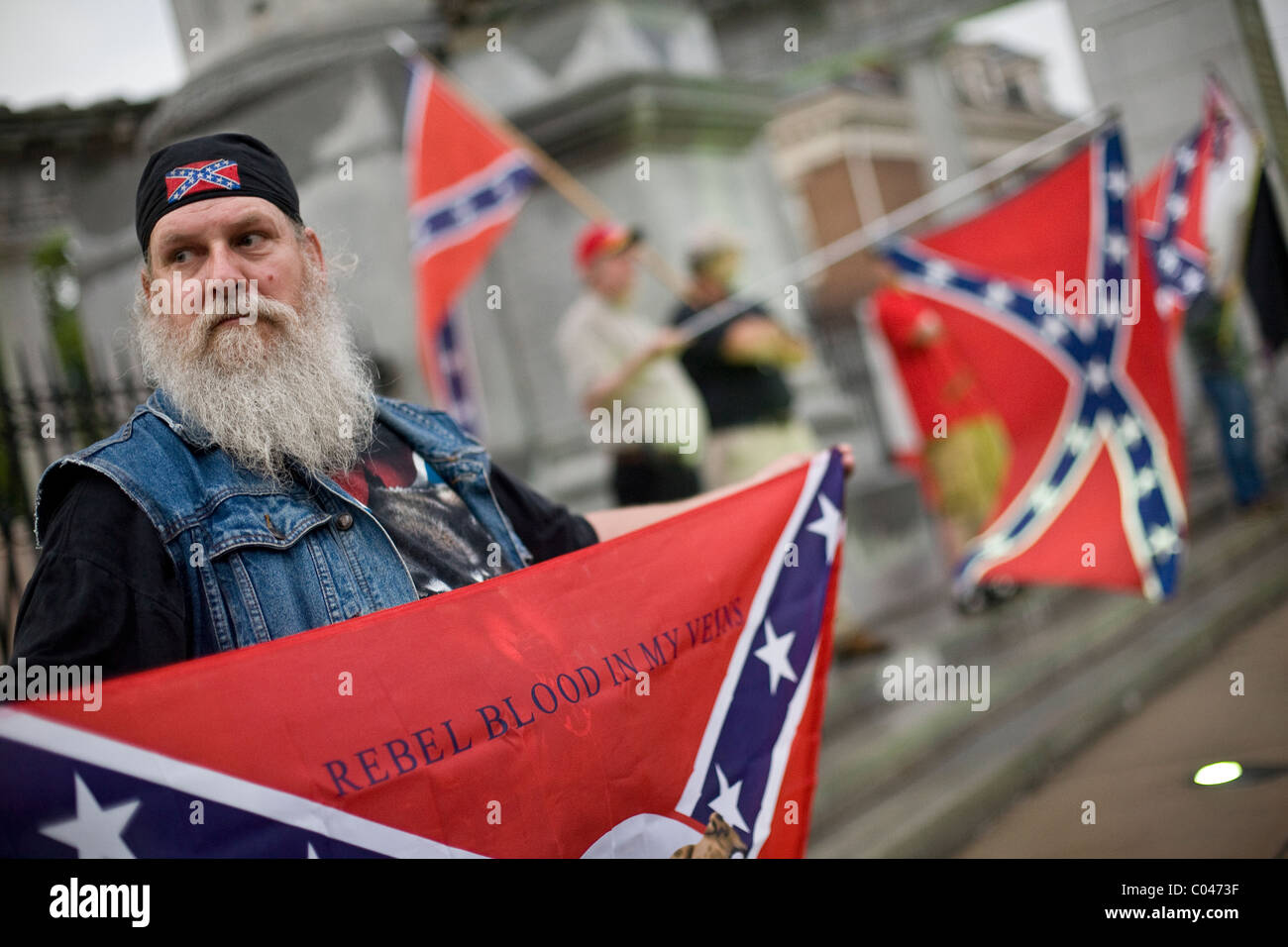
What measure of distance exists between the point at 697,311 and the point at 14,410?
3.28 metres

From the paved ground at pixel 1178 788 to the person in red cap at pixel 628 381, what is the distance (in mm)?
2248

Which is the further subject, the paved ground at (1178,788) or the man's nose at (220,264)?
the paved ground at (1178,788)

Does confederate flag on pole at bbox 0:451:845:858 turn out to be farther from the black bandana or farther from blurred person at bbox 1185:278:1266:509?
blurred person at bbox 1185:278:1266:509

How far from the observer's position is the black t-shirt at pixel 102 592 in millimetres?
1558

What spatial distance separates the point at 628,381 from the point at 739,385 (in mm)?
662

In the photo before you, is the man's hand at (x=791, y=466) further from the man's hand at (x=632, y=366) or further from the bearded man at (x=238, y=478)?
the man's hand at (x=632, y=366)

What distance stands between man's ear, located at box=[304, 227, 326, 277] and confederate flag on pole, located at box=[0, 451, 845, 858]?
0.77 metres

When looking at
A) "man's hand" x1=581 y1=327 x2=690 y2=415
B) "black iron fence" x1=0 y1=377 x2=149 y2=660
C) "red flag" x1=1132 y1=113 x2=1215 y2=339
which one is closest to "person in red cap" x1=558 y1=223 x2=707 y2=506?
"man's hand" x1=581 y1=327 x2=690 y2=415

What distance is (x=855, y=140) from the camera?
27.2 m

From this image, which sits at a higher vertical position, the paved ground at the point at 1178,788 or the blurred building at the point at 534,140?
the blurred building at the point at 534,140

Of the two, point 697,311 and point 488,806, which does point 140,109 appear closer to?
point 697,311

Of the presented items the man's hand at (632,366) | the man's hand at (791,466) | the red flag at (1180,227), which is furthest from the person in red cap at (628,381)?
the red flag at (1180,227)

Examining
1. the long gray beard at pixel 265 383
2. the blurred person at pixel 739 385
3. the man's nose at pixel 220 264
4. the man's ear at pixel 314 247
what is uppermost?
the blurred person at pixel 739 385
